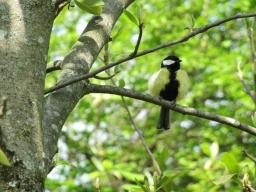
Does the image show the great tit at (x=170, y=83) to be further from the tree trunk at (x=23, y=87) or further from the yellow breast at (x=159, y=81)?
the tree trunk at (x=23, y=87)

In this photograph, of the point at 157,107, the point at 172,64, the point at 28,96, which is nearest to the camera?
the point at 28,96

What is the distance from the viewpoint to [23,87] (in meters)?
1.36

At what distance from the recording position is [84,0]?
1.56m

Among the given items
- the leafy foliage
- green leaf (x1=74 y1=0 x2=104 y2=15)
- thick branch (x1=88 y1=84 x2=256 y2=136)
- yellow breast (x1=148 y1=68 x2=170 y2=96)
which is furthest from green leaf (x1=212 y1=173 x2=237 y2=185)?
the leafy foliage

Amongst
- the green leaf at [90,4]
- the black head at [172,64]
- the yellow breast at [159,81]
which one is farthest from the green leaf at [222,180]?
the black head at [172,64]

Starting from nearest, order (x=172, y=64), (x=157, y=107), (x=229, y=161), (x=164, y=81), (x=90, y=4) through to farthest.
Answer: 1. (x=90, y=4)
2. (x=229, y=161)
3. (x=164, y=81)
4. (x=172, y=64)
5. (x=157, y=107)

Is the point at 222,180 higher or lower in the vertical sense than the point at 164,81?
higher

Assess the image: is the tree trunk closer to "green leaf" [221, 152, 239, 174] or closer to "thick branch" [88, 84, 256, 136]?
"thick branch" [88, 84, 256, 136]

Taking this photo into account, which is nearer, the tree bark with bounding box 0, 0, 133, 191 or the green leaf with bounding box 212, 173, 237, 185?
the tree bark with bounding box 0, 0, 133, 191

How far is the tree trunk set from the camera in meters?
1.24

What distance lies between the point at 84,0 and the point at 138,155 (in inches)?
305

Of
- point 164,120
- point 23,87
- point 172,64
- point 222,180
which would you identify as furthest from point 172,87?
point 23,87

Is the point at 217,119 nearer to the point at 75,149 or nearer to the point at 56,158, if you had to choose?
the point at 56,158

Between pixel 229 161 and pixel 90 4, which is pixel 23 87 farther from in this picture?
pixel 229 161
